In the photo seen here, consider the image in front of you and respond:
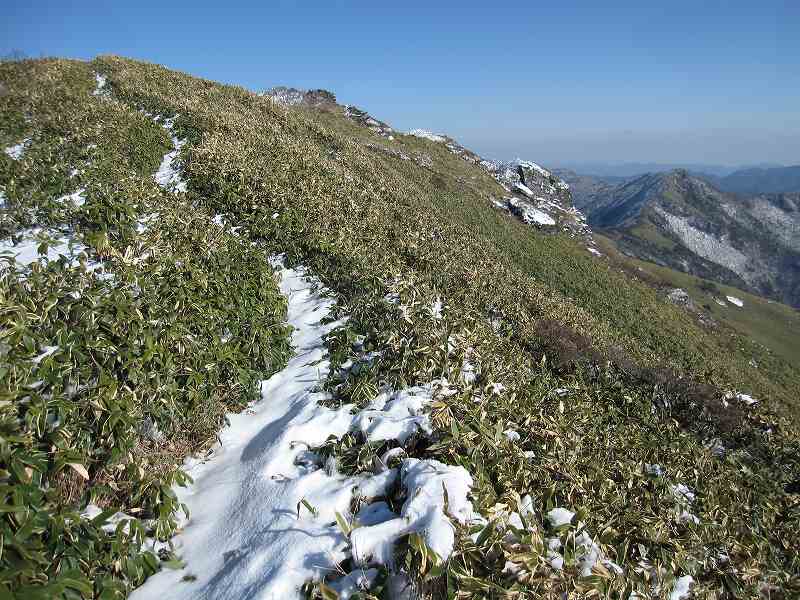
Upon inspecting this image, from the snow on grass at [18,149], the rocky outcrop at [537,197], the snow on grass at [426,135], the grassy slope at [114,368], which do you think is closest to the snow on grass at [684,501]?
the grassy slope at [114,368]

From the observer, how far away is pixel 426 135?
63375mm

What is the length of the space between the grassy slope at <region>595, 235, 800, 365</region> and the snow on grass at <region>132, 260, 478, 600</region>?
8053cm

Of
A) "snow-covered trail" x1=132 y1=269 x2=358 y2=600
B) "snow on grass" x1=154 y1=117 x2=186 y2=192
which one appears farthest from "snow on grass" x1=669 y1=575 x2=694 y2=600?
"snow on grass" x1=154 y1=117 x2=186 y2=192

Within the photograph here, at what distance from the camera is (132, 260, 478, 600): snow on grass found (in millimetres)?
3979

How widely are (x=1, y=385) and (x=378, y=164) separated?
30078 millimetres

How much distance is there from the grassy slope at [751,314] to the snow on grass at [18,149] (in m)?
79.6

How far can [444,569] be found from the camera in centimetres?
361

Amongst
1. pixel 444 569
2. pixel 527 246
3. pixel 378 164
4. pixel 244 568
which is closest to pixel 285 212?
pixel 244 568

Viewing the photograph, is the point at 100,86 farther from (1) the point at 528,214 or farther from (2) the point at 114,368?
(1) the point at 528,214

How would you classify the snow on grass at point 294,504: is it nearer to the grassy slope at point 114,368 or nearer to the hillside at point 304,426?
the hillside at point 304,426

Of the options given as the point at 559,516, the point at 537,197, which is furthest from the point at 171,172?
the point at 537,197

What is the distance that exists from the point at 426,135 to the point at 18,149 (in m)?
55.0

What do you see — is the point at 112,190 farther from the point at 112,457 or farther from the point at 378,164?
the point at 378,164

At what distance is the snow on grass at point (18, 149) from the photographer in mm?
14367
